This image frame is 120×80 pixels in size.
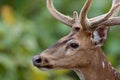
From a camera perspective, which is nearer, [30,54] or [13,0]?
[30,54]

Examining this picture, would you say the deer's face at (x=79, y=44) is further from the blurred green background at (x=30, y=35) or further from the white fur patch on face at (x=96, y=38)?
the blurred green background at (x=30, y=35)

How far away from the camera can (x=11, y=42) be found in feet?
31.1

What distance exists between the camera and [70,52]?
5887 millimetres

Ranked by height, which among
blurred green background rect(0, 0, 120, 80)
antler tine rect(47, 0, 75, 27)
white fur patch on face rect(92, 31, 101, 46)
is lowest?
white fur patch on face rect(92, 31, 101, 46)

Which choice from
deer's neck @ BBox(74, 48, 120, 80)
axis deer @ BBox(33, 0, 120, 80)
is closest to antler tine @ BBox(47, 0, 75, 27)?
axis deer @ BBox(33, 0, 120, 80)

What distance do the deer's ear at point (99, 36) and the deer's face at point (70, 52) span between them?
4 cm

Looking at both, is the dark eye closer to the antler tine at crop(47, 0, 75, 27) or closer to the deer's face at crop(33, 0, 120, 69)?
the deer's face at crop(33, 0, 120, 69)

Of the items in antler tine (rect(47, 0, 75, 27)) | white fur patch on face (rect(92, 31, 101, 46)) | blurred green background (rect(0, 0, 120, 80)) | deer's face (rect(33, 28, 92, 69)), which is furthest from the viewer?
blurred green background (rect(0, 0, 120, 80))

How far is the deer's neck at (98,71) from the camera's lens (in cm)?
592

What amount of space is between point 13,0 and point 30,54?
6.40ft

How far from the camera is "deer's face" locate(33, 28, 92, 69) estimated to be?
5.84 m

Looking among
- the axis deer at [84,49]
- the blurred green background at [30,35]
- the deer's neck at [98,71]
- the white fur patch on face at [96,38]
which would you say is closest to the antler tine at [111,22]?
the axis deer at [84,49]

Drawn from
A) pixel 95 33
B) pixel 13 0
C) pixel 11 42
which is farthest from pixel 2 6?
pixel 95 33

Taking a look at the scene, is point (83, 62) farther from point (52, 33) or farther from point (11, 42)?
point (52, 33)
